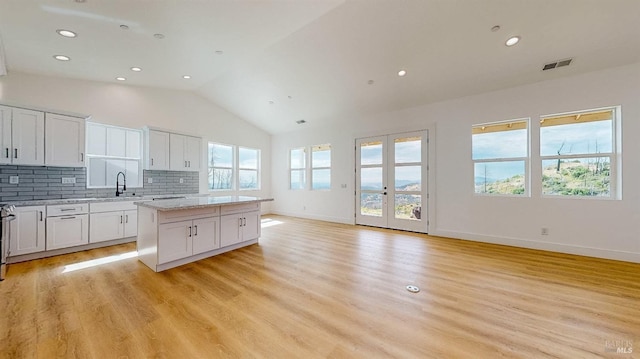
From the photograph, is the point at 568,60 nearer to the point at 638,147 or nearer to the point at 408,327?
the point at 638,147

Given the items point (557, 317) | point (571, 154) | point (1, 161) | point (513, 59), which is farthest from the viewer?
point (571, 154)

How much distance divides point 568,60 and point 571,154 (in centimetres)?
147

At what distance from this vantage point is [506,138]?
4.34 metres

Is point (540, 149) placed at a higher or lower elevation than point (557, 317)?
higher

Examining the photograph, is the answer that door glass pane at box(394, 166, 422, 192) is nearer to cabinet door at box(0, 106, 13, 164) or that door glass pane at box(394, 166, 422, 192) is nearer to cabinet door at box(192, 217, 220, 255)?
cabinet door at box(192, 217, 220, 255)

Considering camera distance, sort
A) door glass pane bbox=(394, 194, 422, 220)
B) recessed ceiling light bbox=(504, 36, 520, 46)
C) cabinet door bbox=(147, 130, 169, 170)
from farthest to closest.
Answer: door glass pane bbox=(394, 194, 422, 220), cabinet door bbox=(147, 130, 169, 170), recessed ceiling light bbox=(504, 36, 520, 46)

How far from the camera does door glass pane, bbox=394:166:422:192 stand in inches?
206

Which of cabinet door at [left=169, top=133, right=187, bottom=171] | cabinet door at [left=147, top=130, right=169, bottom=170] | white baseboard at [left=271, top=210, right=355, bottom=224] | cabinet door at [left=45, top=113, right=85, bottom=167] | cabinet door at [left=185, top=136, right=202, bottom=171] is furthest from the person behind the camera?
white baseboard at [left=271, top=210, right=355, bottom=224]

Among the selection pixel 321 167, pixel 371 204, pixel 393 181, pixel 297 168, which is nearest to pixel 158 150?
pixel 297 168

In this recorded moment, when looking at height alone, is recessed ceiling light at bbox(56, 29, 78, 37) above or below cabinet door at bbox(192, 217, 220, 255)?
A: above

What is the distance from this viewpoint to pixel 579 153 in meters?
3.75

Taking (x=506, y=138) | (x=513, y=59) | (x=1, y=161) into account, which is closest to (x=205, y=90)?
(x=1, y=161)

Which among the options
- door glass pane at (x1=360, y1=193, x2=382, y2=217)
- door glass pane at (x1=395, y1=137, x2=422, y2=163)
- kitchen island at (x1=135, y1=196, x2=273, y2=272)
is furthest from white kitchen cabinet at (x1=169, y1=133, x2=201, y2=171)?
door glass pane at (x1=395, y1=137, x2=422, y2=163)

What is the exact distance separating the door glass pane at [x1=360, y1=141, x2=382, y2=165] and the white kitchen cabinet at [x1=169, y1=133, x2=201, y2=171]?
4.10 m
